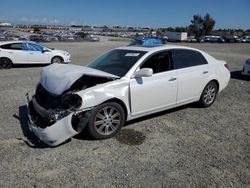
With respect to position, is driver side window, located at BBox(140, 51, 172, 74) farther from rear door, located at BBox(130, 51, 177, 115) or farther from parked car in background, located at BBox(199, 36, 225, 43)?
parked car in background, located at BBox(199, 36, 225, 43)

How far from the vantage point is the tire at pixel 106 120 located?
4.41 metres

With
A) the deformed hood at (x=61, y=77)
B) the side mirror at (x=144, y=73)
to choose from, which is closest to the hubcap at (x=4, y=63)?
the deformed hood at (x=61, y=77)

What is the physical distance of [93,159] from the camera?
13.0ft

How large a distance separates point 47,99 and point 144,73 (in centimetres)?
172

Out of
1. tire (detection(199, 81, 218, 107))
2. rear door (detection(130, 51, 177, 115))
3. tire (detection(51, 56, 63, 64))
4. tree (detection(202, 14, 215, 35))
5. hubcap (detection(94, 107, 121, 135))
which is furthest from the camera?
tree (detection(202, 14, 215, 35))

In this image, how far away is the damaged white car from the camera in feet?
13.8

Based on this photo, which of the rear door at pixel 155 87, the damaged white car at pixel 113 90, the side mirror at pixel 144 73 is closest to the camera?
the damaged white car at pixel 113 90

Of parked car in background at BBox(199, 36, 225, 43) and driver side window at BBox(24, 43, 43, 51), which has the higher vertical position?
driver side window at BBox(24, 43, 43, 51)

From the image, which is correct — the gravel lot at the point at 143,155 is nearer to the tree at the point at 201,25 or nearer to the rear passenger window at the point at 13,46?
the rear passenger window at the point at 13,46

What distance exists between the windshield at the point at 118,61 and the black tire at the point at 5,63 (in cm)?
831

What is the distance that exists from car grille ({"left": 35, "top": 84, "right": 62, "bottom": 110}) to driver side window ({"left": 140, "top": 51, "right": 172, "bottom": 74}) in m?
1.69

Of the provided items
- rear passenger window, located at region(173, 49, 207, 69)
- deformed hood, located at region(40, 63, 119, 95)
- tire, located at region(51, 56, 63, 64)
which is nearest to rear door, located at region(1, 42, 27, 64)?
tire, located at region(51, 56, 63, 64)

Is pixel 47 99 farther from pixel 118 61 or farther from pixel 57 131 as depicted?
pixel 118 61

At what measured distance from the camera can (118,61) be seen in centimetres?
539
